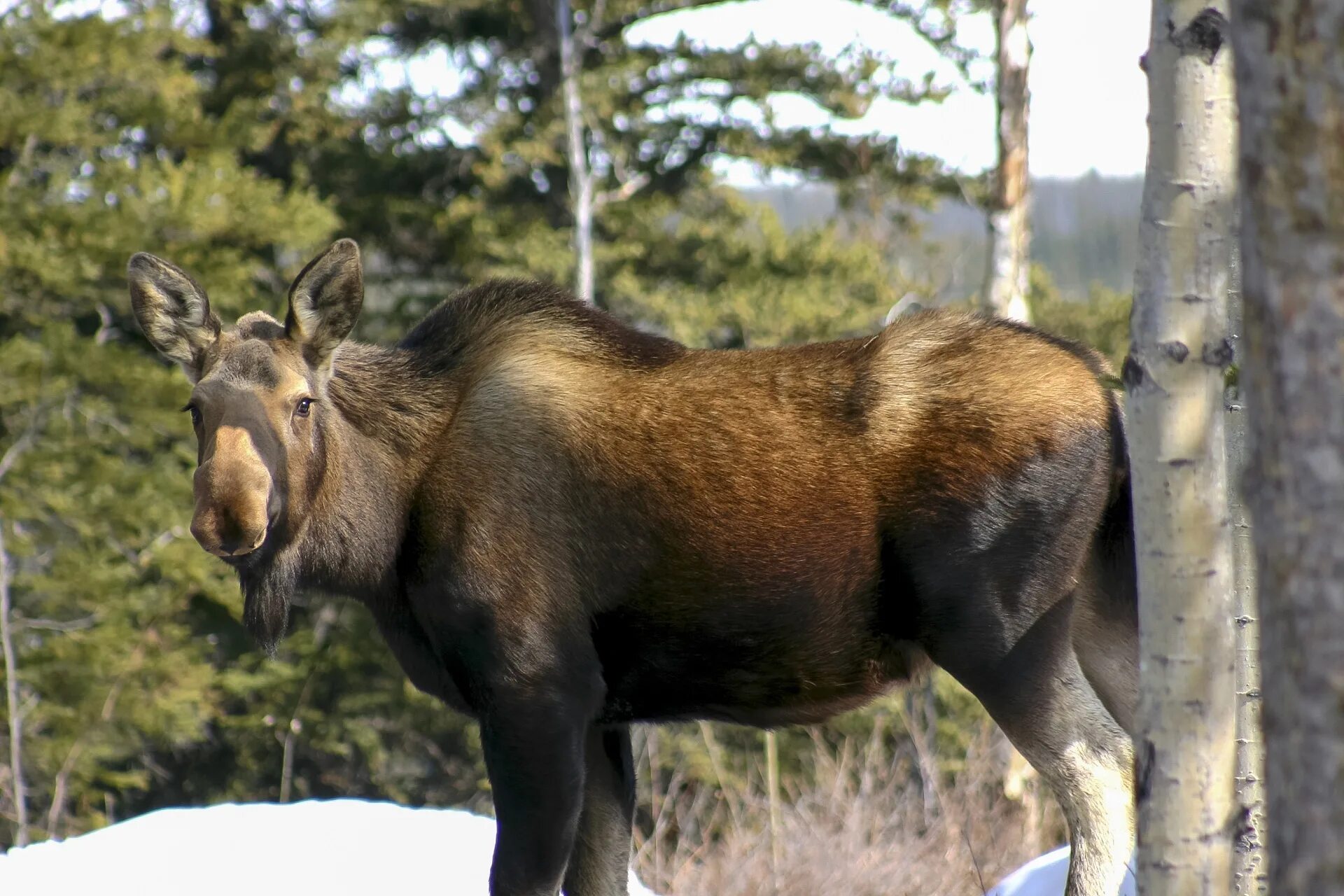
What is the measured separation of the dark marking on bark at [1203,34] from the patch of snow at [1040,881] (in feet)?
10.4

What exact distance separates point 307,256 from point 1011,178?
1055 cm

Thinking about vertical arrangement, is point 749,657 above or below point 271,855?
above

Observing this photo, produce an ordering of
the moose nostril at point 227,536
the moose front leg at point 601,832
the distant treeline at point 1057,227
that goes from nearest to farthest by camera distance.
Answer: the moose nostril at point 227,536, the moose front leg at point 601,832, the distant treeline at point 1057,227

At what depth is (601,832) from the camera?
5.16m

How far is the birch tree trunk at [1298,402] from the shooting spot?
7.16 feet

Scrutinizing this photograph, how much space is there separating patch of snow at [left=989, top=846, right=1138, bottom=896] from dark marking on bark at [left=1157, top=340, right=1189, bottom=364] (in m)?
2.69

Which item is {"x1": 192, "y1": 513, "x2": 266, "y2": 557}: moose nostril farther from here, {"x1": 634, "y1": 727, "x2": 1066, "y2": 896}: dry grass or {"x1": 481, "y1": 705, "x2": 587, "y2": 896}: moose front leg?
{"x1": 634, "y1": 727, "x2": 1066, "y2": 896}: dry grass

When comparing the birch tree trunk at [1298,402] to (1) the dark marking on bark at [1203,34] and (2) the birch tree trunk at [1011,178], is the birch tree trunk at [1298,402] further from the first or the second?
(2) the birch tree trunk at [1011,178]

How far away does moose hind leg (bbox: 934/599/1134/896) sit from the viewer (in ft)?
14.9

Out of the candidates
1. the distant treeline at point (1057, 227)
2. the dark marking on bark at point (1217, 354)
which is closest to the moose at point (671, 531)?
the dark marking on bark at point (1217, 354)

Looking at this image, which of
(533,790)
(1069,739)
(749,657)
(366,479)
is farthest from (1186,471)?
(366,479)

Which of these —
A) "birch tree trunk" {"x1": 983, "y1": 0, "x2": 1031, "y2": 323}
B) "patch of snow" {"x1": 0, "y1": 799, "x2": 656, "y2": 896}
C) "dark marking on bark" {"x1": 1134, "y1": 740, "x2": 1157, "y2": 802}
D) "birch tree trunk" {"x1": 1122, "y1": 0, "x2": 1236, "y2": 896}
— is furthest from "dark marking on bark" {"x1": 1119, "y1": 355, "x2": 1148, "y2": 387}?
"birch tree trunk" {"x1": 983, "y1": 0, "x2": 1031, "y2": 323}

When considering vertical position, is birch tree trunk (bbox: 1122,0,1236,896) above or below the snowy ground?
above

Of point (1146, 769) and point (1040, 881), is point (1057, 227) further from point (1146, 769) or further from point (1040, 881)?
point (1146, 769)
